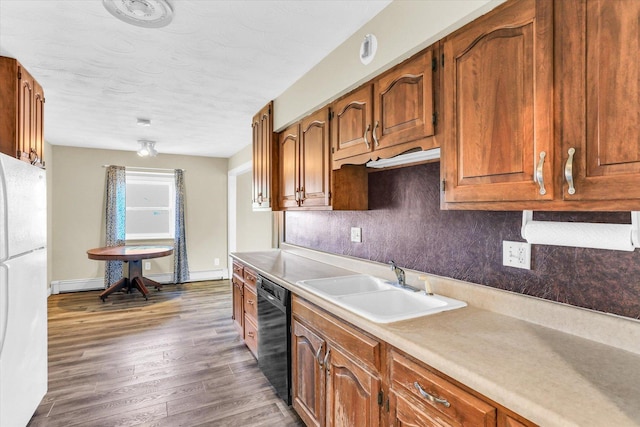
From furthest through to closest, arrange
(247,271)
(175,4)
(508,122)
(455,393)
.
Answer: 1. (247,271)
2. (175,4)
3. (508,122)
4. (455,393)

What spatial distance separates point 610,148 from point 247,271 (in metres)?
2.65

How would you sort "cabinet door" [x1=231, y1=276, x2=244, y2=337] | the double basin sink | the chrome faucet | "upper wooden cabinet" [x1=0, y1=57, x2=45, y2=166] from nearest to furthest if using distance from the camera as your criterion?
the double basin sink → the chrome faucet → "upper wooden cabinet" [x1=0, y1=57, x2=45, y2=166] → "cabinet door" [x1=231, y1=276, x2=244, y2=337]

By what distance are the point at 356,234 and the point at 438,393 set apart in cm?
155

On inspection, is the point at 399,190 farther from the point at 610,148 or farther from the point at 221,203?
the point at 221,203

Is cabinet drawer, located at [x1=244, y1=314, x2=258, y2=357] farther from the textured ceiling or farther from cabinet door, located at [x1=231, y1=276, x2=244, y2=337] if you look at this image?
the textured ceiling

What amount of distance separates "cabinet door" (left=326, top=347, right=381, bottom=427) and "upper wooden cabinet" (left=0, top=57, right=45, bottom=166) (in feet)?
8.27

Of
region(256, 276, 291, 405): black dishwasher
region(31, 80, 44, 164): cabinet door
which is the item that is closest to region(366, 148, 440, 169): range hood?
region(256, 276, 291, 405): black dishwasher

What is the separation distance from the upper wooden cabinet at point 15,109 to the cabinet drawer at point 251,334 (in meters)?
2.10

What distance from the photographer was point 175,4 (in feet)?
5.52

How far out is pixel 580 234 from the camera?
3.74 feet

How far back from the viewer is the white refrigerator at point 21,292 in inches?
66.0

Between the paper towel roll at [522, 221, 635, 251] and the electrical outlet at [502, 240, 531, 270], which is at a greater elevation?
the paper towel roll at [522, 221, 635, 251]

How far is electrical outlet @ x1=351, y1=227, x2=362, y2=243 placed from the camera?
2504mm

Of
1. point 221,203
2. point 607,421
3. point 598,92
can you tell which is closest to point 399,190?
point 598,92
